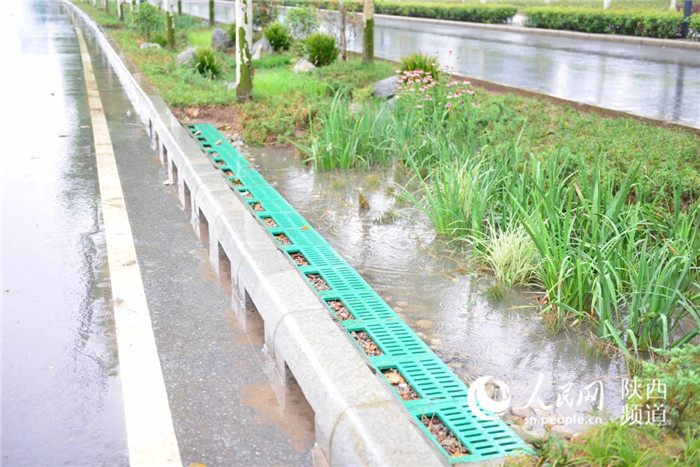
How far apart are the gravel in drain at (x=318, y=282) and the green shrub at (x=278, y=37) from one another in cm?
1370

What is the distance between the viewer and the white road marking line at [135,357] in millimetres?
3205

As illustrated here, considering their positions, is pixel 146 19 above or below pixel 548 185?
above

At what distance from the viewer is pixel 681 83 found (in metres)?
14.0

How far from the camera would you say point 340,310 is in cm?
441

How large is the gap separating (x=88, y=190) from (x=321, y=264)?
3.17 m

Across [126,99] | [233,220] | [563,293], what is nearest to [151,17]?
[126,99]

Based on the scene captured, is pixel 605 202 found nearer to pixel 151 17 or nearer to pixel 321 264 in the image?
pixel 321 264

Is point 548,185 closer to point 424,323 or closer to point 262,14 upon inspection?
point 424,323

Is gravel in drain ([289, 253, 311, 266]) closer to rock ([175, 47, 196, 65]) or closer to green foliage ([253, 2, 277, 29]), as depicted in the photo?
rock ([175, 47, 196, 65])

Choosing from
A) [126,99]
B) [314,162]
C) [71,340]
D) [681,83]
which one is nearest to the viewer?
[71,340]

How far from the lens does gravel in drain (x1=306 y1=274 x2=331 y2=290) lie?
15.5ft

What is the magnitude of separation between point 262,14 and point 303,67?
7.07 meters

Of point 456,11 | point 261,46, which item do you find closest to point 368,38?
point 261,46

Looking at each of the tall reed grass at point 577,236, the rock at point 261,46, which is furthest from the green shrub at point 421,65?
the rock at point 261,46
